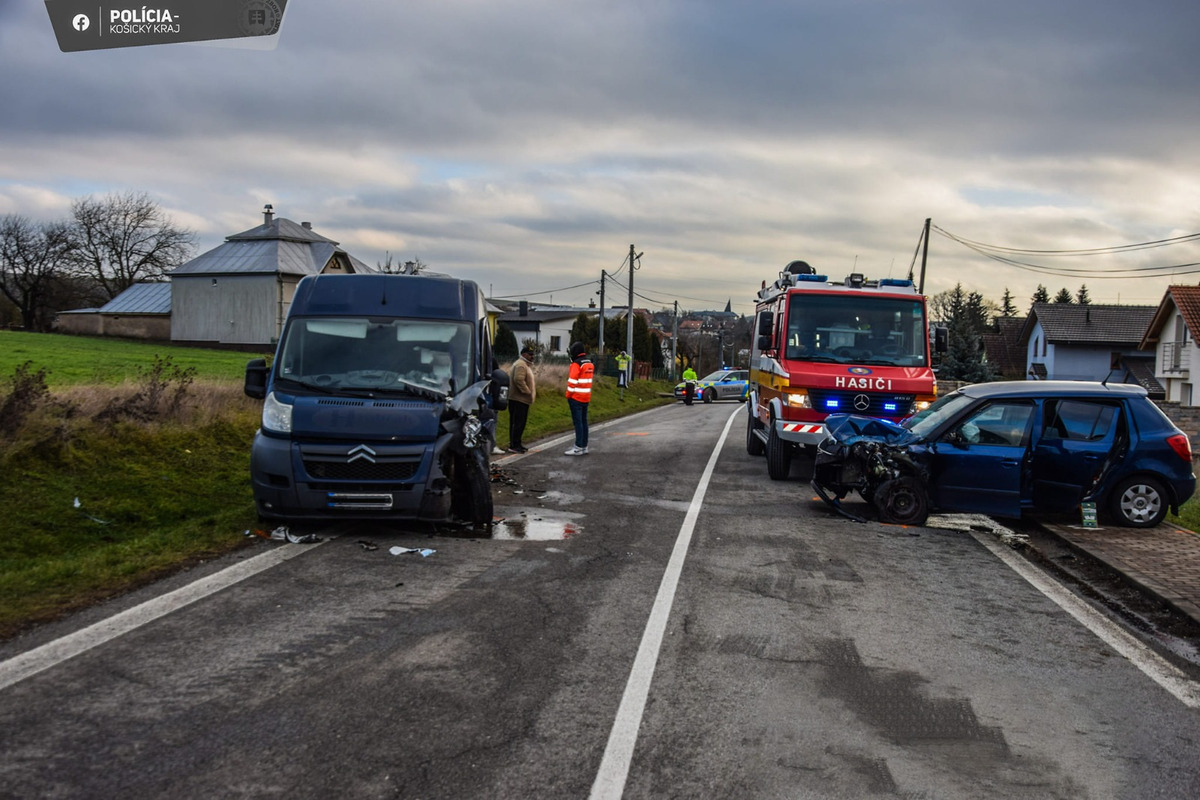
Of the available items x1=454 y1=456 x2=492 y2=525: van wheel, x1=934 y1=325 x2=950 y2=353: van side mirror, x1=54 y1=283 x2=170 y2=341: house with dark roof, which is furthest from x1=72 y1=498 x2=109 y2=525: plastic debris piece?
x1=54 y1=283 x2=170 y2=341: house with dark roof

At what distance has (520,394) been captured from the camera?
51.5ft

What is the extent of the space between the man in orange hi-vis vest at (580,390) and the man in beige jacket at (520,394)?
0.67m

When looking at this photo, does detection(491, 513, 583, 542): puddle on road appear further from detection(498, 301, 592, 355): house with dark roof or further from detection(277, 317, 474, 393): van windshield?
detection(498, 301, 592, 355): house with dark roof

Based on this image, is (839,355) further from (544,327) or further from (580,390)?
(544,327)

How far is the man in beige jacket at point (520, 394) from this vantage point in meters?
15.6

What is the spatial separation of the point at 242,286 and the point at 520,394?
4358 centimetres

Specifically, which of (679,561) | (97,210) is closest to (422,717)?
(679,561)

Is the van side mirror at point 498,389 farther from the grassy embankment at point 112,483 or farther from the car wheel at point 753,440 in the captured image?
the car wheel at point 753,440

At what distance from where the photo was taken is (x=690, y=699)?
4812 mm

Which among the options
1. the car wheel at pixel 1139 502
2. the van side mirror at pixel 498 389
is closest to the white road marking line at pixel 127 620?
the van side mirror at pixel 498 389

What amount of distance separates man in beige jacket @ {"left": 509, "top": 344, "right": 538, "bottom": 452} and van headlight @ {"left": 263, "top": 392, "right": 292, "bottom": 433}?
6890mm

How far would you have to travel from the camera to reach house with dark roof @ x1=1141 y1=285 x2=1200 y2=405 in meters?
40.3

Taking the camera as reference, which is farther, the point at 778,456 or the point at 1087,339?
the point at 1087,339

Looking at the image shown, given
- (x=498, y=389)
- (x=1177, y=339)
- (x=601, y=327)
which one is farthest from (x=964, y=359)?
(x=498, y=389)
